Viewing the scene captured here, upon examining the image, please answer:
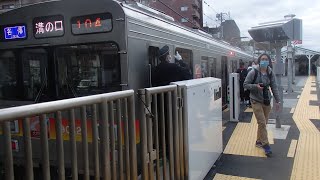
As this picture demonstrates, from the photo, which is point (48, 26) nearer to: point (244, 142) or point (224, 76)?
point (244, 142)

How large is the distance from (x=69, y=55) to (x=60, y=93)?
55 centimetres

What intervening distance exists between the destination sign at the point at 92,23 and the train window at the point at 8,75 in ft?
4.03

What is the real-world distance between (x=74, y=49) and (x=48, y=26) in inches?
21.3

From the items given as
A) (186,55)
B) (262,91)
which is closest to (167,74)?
(262,91)

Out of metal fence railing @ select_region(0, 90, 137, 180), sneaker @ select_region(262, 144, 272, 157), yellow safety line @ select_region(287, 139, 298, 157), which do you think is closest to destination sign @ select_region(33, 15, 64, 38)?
metal fence railing @ select_region(0, 90, 137, 180)

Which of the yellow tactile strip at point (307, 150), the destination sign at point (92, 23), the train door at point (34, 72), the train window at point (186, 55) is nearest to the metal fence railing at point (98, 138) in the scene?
the destination sign at point (92, 23)

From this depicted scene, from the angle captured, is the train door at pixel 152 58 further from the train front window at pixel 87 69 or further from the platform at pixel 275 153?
the platform at pixel 275 153

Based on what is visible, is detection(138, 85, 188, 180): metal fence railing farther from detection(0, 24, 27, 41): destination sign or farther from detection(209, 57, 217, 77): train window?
detection(209, 57, 217, 77): train window

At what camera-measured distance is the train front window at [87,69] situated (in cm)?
434

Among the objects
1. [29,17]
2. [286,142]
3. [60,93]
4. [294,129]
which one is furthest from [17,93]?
[294,129]

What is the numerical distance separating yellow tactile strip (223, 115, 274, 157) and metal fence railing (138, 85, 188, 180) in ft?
7.39

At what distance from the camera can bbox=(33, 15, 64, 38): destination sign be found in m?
4.61

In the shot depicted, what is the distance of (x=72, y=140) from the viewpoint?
2.13 metres

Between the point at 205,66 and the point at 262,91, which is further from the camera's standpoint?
the point at 205,66
